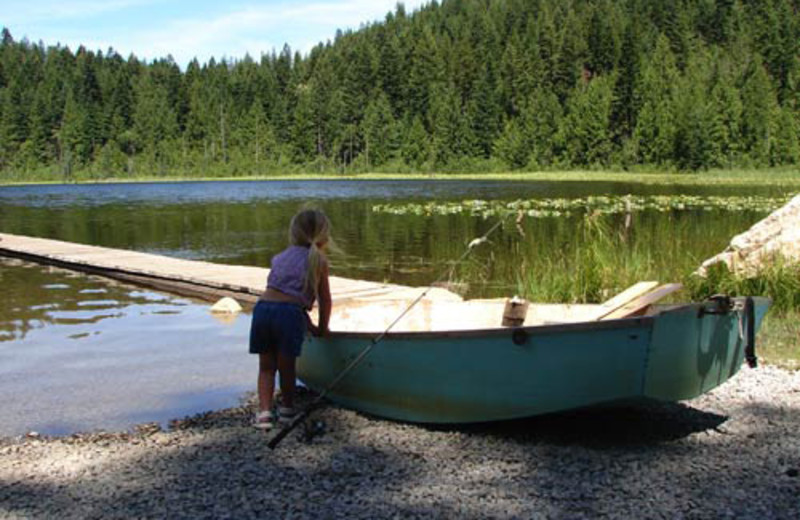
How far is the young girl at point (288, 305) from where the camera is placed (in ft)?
18.1

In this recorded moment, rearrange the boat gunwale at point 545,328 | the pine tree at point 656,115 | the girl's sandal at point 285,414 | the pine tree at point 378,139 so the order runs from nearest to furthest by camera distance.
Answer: the boat gunwale at point 545,328 < the girl's sandal at point 285,414 < the pine tree at point 656,115 < the pine tree at point 378,139

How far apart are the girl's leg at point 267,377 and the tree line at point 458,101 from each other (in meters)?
77.3

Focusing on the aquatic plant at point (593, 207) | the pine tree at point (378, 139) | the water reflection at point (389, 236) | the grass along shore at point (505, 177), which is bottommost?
the water reflection at point (389, 236)

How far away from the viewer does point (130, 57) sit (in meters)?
152

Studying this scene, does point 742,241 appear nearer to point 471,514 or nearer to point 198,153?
point 471,514

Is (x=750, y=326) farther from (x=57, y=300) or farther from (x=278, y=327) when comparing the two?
(x=57, y=300)

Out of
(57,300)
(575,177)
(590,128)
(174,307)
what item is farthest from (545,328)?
(590,128)

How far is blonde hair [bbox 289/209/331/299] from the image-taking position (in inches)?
218

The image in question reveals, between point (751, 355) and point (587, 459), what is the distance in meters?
1.44

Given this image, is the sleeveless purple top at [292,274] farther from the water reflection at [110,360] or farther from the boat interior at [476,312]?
the water reflection at [110,360]

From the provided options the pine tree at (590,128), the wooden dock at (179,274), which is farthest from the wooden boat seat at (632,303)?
the pine tree at (590,128)

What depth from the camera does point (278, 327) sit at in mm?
5500

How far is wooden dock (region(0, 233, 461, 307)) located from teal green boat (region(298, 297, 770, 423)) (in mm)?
3687

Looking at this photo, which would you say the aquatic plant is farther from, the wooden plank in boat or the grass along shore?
the grass along shore
